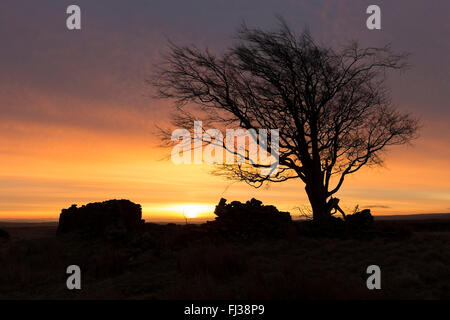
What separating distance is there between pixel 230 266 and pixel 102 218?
30.1 ft

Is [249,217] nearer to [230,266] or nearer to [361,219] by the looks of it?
[361,219]

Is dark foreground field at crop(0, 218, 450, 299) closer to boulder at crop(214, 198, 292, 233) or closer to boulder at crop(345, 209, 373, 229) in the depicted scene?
boulder at crop(345, 209, 373, 229)

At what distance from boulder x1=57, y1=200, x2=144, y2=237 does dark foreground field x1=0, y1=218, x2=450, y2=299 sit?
2.73 ft

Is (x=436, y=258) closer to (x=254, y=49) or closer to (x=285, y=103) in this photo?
(x=285, y=103)

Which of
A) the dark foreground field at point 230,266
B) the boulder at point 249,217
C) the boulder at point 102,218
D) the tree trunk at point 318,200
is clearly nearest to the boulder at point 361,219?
the dark foreground field at point 230,266

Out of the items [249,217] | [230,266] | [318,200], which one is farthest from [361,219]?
[230,266]

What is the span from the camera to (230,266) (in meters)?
10.8

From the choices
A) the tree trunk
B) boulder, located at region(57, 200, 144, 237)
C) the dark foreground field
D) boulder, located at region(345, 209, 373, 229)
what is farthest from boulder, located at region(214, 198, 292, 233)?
boulder, located at region(57, 200, 144, 237)

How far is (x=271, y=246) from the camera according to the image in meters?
14.6

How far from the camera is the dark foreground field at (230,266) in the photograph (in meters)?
8.31

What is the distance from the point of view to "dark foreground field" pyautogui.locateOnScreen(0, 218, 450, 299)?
8312 millimetres
